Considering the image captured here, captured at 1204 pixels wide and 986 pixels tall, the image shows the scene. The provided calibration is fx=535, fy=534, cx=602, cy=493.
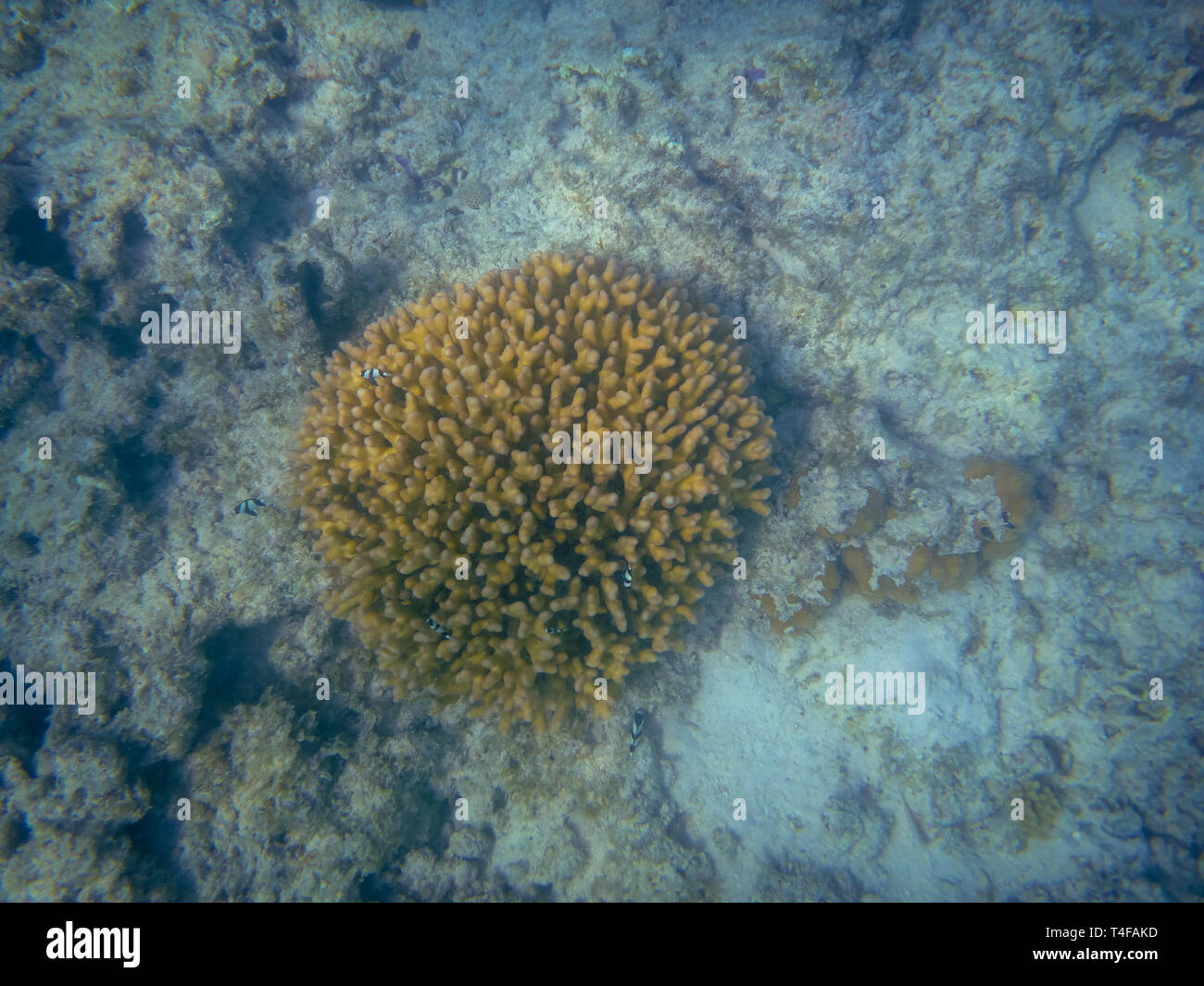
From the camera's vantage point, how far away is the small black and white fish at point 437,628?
332cm

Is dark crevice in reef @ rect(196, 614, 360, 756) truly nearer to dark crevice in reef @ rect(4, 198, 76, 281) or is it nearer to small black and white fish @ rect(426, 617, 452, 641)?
small black and white fish @ rect(426, 617, 452, 641)

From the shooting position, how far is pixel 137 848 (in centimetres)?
404

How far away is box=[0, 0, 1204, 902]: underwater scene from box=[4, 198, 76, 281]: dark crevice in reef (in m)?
0.03

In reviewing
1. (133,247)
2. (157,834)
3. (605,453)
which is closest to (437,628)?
(605,453)

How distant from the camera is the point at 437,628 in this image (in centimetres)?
332

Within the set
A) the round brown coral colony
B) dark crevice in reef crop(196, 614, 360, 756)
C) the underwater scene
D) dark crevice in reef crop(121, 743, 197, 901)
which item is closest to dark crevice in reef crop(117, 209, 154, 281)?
→ the underwater scene

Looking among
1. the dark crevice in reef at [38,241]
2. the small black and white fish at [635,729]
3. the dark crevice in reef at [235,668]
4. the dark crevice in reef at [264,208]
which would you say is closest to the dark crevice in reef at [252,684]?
the dark crevice in reef at [235,668]

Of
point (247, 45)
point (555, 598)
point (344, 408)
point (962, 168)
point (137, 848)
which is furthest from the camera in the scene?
point (247, 45)

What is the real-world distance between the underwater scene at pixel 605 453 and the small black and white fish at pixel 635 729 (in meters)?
0.06

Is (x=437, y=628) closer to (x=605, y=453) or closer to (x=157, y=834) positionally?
(x=605, y=453)

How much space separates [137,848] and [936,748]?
656 cm

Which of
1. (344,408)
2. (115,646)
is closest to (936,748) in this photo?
(344,408)

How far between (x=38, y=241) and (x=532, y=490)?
519cm

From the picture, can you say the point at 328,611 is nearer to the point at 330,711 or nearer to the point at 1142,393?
the point at 330,711
